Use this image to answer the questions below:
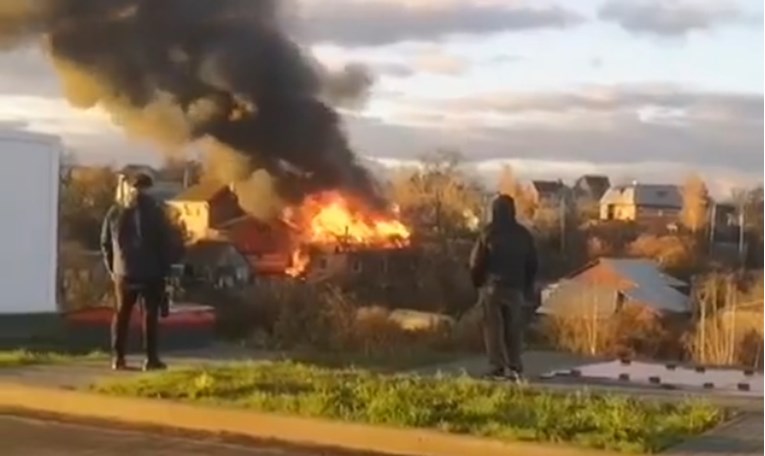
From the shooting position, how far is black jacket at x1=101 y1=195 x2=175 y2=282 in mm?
11875

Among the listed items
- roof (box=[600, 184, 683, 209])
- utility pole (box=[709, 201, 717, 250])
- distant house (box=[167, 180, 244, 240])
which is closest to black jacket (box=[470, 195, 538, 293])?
roof (box=[600, 184, 683, 209])

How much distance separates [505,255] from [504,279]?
0.20m

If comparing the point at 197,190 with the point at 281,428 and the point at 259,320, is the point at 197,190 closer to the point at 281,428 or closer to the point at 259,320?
the point at 259,320

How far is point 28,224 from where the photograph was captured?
14.4m

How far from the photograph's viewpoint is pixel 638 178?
40.0 feet

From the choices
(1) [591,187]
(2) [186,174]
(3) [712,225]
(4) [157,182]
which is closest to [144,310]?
(4) [157,182]

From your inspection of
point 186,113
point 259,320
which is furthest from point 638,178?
point 186,113

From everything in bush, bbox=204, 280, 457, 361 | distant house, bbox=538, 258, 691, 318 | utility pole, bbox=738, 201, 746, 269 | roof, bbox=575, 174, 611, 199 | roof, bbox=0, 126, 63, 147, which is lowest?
bush, bbox=204, 280, 457, 361

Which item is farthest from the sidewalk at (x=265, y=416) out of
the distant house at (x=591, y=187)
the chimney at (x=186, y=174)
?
the chimney at (x=186, y=174)

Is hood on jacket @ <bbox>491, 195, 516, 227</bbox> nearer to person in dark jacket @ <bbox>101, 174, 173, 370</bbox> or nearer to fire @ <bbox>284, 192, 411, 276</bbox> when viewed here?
fire @ <bbox>284, 192, 411, 276</bbox>

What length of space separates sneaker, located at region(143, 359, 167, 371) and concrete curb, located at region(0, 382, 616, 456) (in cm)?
121

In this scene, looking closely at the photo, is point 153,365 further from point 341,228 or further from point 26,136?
point 26,136

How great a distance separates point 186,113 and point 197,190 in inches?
37.5

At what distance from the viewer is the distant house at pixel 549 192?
1233 centimetres
